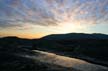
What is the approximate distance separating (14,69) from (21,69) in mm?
809

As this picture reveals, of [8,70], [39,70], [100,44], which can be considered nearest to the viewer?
[8,70]

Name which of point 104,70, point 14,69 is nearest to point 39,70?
point 14,69

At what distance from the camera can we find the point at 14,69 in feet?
70.6

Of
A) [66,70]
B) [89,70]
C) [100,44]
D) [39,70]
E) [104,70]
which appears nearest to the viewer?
[39,70]

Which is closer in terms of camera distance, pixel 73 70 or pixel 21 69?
pixel 21 69

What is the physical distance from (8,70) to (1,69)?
832mm

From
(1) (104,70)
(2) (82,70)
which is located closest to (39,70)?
(2) (82,70)

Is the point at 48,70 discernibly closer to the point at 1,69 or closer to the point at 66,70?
the point at 66,70

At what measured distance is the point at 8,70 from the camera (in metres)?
20.6

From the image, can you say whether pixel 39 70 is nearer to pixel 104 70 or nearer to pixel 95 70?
pixel 95 70

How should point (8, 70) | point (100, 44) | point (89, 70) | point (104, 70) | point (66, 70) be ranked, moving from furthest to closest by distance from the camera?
point (100, 44)
point (104, 70)
point (89, 70)
point (66, 70)
point (8, 70)

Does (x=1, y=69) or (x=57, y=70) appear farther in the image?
(x=57, y=70)

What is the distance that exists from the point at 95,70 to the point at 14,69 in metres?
11.1

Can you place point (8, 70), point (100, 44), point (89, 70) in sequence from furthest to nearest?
point (100, 44)
point (89, 70)
point (8, 70)
